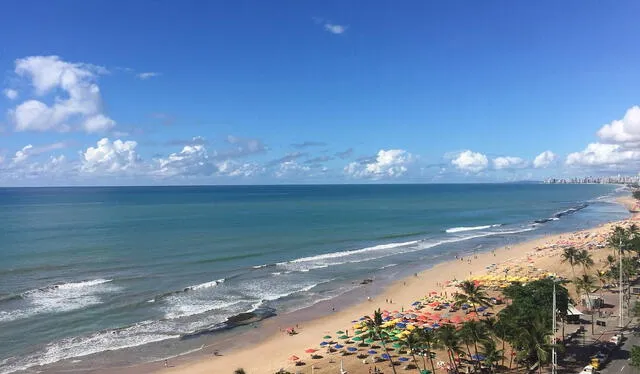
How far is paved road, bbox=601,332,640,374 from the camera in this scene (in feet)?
94.3

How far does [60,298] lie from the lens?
165ft

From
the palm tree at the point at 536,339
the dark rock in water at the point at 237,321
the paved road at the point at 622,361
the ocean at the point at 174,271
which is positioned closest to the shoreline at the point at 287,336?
the dark rock in water at the point at 237,321

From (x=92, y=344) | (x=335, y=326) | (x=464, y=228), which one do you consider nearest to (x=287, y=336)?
(x=335, y=326)

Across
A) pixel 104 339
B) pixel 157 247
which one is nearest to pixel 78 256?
pixel 157 247

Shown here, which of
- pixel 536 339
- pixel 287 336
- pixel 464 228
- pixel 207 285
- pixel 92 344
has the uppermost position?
pixel 536 339

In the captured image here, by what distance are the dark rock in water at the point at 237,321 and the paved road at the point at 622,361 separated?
98.4 ft

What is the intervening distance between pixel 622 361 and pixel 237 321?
32.2 m

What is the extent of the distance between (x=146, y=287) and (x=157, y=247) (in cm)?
2741

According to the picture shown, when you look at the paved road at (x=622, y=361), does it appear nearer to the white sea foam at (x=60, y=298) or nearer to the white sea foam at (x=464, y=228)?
the white sea foam at (x=60, y=298)

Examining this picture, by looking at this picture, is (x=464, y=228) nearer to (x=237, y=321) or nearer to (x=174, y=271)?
(x=174, y=271)

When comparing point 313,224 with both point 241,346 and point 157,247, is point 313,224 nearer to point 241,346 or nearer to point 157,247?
point 157,247

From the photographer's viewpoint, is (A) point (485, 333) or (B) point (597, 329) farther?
(B) point (597, 329)

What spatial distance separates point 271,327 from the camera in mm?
44031

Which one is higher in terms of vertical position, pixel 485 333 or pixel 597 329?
pixel 485 333
